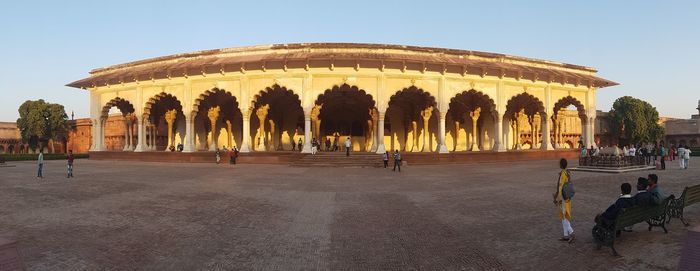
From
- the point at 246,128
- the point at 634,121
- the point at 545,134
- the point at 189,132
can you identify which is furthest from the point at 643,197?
the point at 634,121

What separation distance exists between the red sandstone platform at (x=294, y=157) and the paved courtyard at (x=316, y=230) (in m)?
11.0

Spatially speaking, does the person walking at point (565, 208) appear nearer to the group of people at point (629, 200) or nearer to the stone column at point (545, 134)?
the group of people at point (629, 200)

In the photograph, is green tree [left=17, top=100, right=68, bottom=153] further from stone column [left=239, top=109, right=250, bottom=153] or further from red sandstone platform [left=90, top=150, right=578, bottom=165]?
stone column [left=239, top=109, right=250, bottom=153]

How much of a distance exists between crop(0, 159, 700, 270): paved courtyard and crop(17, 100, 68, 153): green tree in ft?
142

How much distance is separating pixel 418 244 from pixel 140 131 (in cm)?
2665

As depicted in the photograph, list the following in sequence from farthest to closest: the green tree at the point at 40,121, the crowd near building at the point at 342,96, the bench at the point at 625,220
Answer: the green tree at the point at 40,121, the crowd near building at the point at 342,96, the bench at the point at 625,220

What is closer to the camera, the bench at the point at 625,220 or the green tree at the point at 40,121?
the bench at the point at 625,220

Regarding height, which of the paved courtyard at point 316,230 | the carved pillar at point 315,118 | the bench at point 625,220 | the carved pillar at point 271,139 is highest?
the carved pillar at point 315,118

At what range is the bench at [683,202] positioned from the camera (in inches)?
240

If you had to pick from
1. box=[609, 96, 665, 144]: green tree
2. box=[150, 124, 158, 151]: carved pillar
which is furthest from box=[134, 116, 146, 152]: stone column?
box=[609, 96, 665, 144]: green tree

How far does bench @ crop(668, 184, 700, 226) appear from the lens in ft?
20.0

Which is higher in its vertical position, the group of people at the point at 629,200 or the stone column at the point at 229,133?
the stone column at the point at 229,133

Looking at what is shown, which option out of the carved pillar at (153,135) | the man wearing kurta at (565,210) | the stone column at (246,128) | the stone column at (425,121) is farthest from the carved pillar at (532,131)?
the carved pillar at (153,135)

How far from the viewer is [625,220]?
196 inches
